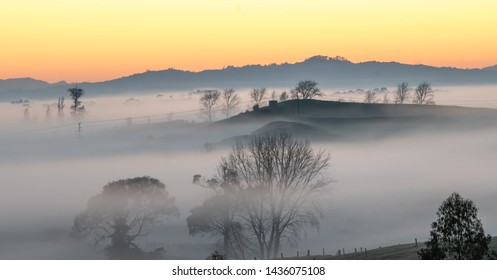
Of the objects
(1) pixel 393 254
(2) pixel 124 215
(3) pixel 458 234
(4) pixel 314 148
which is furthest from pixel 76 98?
(3) pixel 458 234

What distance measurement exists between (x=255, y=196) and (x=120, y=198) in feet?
43.7

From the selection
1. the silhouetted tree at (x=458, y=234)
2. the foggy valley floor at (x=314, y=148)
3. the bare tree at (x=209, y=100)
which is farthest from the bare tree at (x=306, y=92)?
the silhouetted tree at (x=458, y=234)

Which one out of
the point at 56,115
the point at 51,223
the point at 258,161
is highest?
the point at 56,115

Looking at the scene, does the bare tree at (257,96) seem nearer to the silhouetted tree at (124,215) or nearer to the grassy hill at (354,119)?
the grassy hill at (354,119)

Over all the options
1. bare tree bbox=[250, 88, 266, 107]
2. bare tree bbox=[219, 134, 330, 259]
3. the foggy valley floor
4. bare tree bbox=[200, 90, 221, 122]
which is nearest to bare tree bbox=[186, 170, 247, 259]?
bare tree bbox=[219, 134, 330, 259]

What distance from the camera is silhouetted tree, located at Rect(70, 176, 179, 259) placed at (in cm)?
6034

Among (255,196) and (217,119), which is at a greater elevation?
(217,119)

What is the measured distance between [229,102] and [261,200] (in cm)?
12515

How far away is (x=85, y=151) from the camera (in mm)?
126000

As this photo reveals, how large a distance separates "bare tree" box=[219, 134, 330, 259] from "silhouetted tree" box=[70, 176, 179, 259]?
24.2ft

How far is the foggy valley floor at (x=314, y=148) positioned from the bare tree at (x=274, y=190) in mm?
4783

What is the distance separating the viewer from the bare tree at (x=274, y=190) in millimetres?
59406
